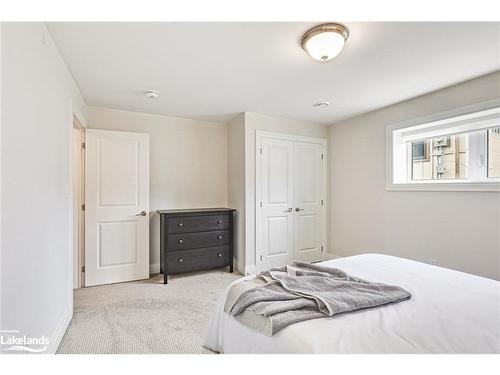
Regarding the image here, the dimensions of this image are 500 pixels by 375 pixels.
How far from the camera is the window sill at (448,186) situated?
242 centimetres

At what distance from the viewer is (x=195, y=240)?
137 inches

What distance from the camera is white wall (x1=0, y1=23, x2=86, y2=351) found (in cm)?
124

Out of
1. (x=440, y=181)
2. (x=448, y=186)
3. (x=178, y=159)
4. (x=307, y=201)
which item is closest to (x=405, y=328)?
(x=448, y=186)

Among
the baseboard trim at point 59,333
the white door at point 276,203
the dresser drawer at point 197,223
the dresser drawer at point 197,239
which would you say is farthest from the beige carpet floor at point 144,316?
the white door at point 276,203

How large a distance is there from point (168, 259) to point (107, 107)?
2064 mm

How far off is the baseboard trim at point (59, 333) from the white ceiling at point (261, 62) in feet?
6.72

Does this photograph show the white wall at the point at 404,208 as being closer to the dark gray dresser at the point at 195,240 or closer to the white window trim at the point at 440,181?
the white window trim at the point at 440,181

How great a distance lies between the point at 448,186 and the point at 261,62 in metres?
2.26

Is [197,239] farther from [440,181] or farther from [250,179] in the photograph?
[440,181]

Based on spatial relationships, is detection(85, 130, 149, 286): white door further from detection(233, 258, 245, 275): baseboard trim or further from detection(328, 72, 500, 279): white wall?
detection(328, 72, 500, 279): white wall

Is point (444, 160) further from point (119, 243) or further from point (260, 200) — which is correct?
point (119, 243)

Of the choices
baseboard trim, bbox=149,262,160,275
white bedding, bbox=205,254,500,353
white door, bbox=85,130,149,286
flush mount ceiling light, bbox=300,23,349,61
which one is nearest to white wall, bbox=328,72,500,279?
white bedding, bbox=205,254,500,353

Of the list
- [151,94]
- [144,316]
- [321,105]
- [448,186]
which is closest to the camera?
[144,316]

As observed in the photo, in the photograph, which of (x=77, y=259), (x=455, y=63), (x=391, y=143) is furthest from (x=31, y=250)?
(x=391, y=143)
